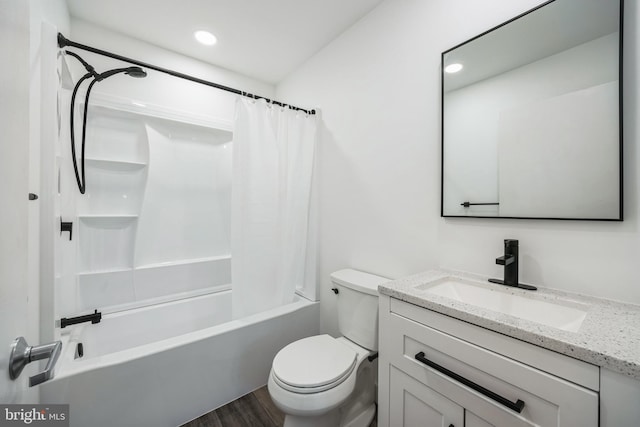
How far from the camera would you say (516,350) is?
0.75 meters

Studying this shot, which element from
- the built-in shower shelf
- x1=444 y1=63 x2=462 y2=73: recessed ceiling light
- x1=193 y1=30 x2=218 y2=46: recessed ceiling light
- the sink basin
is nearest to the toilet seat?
the sink basin

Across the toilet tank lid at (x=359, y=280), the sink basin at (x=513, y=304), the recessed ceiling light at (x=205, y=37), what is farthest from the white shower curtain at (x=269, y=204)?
the sink basin at (x=513, y=304)

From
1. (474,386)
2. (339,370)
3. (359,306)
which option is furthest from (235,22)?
(474,386)

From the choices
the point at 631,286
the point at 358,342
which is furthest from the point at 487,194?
the point at 358,342

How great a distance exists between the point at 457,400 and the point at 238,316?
1.41 meters

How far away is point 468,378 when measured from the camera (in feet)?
2.83

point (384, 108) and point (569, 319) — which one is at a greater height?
point (384, 108)

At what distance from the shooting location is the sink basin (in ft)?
3.10

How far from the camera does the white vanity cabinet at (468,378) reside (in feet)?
2.20

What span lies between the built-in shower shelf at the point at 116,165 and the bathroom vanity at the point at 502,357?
2.15 metres

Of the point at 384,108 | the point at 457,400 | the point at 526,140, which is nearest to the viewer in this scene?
the point at 457,400

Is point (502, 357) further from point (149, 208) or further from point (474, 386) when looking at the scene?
point (149, 208)

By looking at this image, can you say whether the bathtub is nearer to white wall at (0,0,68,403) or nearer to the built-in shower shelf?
white wall at (0,0,68,403)

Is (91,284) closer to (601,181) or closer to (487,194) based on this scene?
(487,194)
